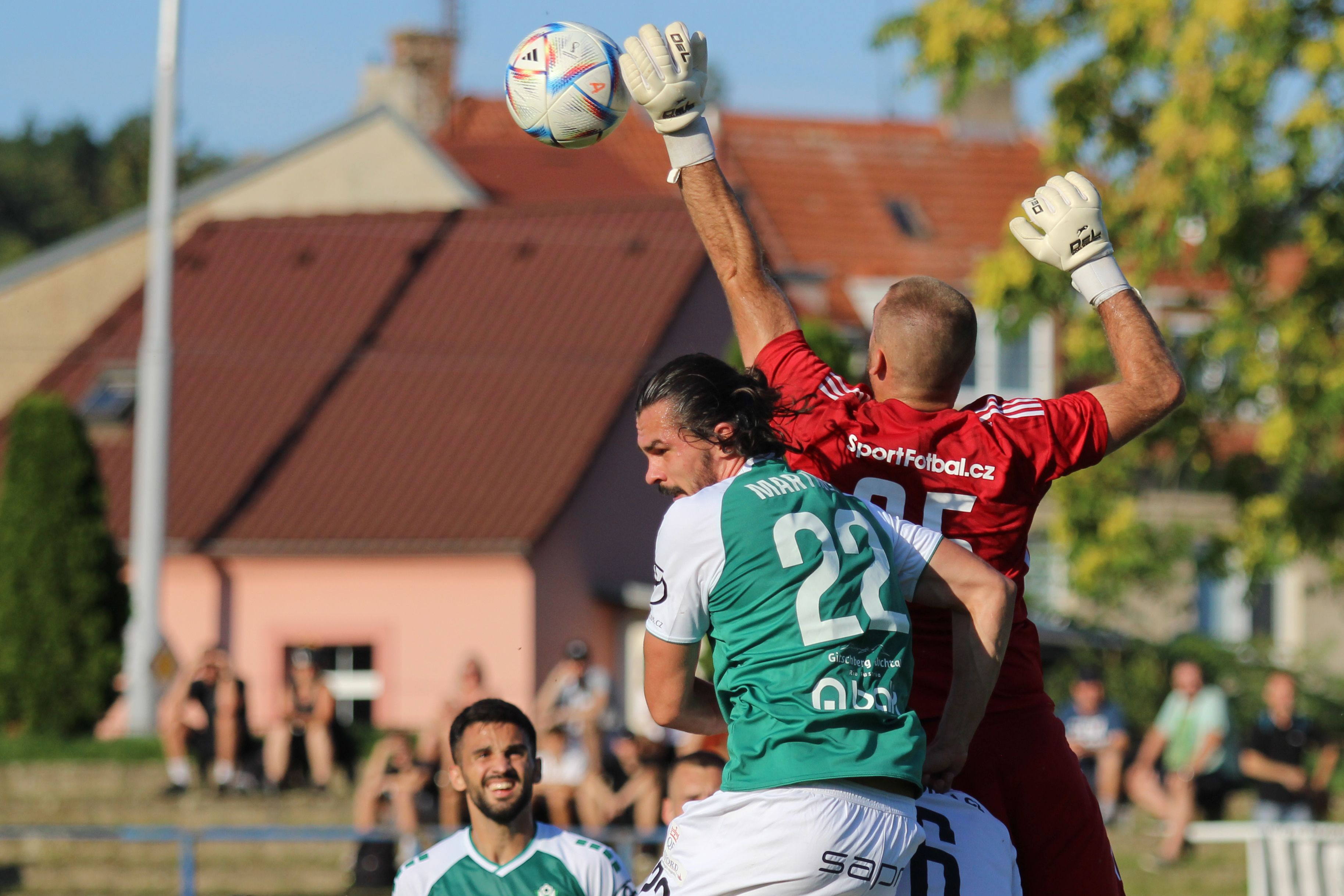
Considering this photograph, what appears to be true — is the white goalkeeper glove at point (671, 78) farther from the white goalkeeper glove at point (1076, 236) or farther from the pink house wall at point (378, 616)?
the pink house wall at point (378, 616)

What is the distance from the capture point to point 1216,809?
15.6 m

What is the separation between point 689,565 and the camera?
13.2 feet

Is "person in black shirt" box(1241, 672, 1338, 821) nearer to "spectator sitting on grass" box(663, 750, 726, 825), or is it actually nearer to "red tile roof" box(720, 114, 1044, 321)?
"spectator sitting on grass" box(663, 750, 726, 825)

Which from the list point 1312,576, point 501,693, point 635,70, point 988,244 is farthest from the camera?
point 988,244

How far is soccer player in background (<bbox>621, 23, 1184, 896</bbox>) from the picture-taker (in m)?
4.55

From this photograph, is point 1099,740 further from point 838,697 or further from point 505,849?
point 838,697

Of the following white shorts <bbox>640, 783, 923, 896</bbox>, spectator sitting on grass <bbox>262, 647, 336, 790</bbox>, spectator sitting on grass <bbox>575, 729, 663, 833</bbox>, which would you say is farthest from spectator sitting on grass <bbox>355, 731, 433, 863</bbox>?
white shorts <bbox>640, 783, 923, 896</bbox>

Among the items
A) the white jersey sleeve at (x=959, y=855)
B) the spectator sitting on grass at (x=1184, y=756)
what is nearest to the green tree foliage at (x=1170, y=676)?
the spectator sitting on grass at (x=1184, y=756)

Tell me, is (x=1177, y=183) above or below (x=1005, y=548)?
above

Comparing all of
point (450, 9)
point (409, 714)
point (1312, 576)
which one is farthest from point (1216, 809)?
point (450, 9)

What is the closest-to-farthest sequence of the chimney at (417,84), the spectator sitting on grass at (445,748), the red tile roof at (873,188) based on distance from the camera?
1. the spectator sitting on grass at (445,748)
2. the red tile roof at (873,188)
3. the chimney at (417,84)

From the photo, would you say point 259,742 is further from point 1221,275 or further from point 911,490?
point 911,490

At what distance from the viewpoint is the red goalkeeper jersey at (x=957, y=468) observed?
15.0 feet

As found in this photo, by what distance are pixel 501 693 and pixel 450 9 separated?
2134 centimetres
